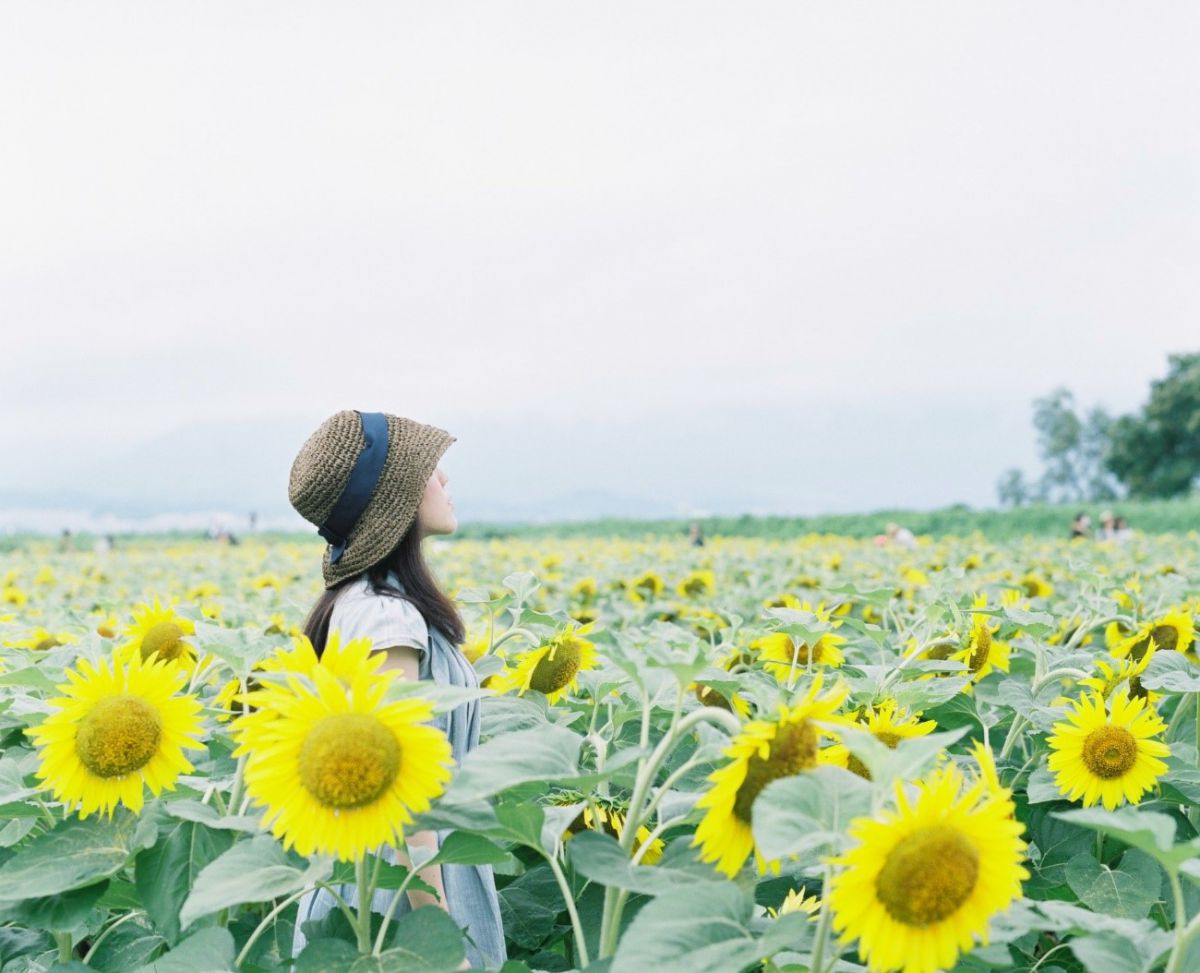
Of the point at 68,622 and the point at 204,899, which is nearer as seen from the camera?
the point at 204,899

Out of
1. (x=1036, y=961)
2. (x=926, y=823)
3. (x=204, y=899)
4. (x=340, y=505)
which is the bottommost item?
(x=1036, y=961)

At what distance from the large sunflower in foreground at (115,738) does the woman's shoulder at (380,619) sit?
0.50 m

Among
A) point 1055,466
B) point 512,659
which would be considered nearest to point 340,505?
point 512,659

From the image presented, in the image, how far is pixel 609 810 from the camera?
2.00m

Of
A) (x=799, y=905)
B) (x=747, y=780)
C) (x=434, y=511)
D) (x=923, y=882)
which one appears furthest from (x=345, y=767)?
(x=434, y=511)

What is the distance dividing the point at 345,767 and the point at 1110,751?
1.49 meters

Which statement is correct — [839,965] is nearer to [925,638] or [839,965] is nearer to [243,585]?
[925,638]

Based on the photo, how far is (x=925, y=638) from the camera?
2848 mm

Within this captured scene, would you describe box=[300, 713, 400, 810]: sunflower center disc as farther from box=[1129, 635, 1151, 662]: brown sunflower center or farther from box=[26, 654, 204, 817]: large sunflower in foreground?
box=[1129, 635, 1151, 662]: brown sunflower center

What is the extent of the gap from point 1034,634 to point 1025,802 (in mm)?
623

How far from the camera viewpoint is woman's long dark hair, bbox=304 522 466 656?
2488mm

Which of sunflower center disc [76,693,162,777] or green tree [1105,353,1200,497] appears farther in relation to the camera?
green tree [1105,353,1200,497]

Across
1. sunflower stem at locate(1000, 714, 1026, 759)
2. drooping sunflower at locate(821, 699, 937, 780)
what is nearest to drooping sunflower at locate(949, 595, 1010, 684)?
sunflower stem at locate(1000, 714, 1026, 759)

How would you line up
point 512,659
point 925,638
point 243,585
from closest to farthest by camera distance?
point 925,638, point 512,659, point 243,585
